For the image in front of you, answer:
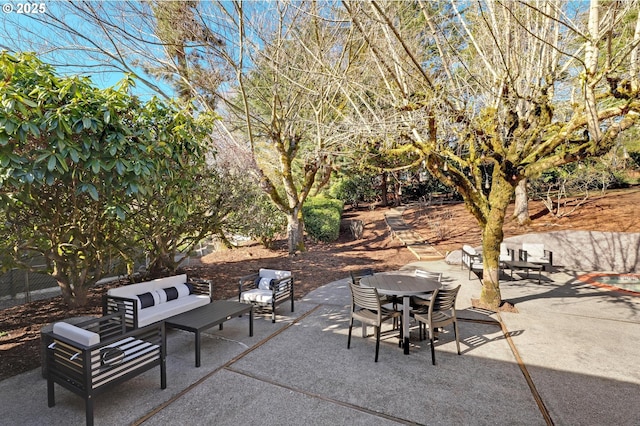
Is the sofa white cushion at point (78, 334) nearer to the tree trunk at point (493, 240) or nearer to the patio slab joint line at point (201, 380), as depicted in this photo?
the patio slab joint line at point (201, 380)

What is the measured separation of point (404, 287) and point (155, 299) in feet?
13.6

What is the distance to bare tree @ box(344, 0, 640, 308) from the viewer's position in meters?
4.31

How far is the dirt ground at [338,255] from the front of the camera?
505cm

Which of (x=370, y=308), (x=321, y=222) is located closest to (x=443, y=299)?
(x=370, y=308)

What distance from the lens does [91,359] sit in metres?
2.99

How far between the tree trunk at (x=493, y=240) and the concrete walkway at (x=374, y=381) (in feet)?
2.10

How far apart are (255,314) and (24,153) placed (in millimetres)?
4317

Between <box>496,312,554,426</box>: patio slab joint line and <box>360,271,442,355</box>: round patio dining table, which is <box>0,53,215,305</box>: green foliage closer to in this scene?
<box>360,271,442,355</box>: round patio dining table

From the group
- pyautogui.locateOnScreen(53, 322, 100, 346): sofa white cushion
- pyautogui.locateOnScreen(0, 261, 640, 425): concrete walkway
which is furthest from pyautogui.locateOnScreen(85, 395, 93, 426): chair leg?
pyautogui.locateOnScreen(53, 322, 100, 346): sofa white cushion

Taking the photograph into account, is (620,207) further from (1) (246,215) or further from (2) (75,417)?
(2) (75,417)

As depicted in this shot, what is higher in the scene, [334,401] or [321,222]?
[321,222]

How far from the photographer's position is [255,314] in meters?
6.13

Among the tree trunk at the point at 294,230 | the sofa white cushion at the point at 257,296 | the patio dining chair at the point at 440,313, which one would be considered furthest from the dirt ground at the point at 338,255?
the patio dining chair at the point at 440,313

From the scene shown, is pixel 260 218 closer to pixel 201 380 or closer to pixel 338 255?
pixel 338 255
